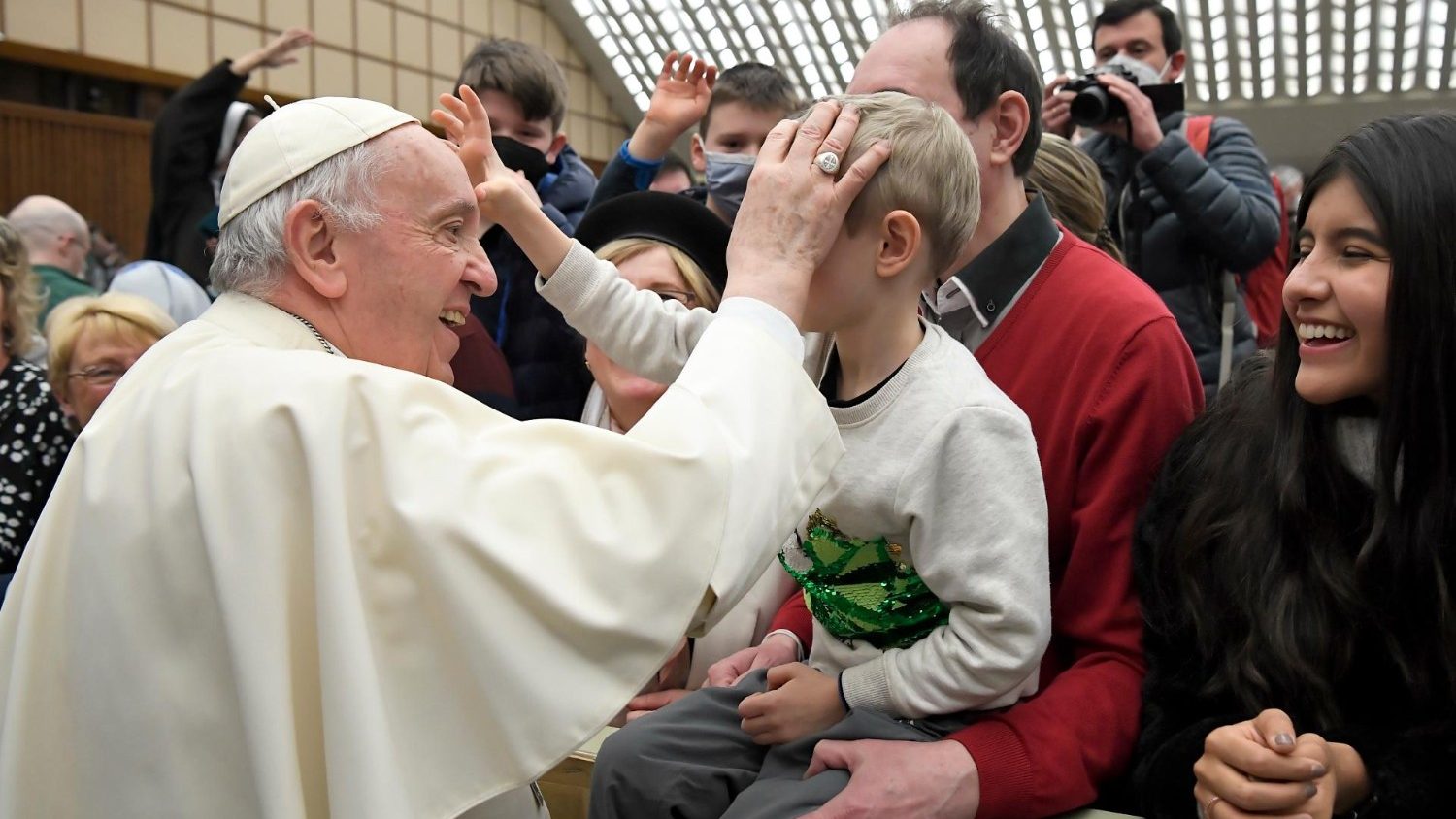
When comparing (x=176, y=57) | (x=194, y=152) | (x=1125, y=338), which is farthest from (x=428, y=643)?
(x=176, y=57)

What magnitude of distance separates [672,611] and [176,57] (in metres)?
7.49

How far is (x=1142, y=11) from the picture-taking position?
3.71 m

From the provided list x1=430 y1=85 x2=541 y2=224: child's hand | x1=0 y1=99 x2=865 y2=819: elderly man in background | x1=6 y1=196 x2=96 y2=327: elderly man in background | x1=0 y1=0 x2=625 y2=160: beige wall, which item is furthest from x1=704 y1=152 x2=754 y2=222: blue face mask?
x1=0 y1=0 x2=625 y2=160: beige wall

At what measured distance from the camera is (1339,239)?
166 cm

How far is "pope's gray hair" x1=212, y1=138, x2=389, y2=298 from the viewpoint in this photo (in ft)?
5.19

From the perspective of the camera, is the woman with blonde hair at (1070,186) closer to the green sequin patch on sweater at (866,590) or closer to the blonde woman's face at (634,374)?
the blonde woman's face at (634,374)

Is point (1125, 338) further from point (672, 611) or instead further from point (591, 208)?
point (591, 208)

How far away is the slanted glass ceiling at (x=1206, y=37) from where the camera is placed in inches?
348

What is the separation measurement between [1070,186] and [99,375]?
8.40 ft

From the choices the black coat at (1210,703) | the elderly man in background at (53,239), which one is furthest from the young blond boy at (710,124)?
the elderly man in background at (53,239)

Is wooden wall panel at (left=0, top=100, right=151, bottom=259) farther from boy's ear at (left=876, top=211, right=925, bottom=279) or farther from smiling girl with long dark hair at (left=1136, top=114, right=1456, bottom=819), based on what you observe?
smiling girl with long dark hair at (left=1136, top=114, right=1456, bottom=819)

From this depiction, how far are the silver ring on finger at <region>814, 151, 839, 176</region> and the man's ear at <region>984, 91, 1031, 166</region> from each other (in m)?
0.68

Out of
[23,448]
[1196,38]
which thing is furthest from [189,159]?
[1196,38]

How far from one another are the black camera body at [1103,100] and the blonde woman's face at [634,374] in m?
1.21
